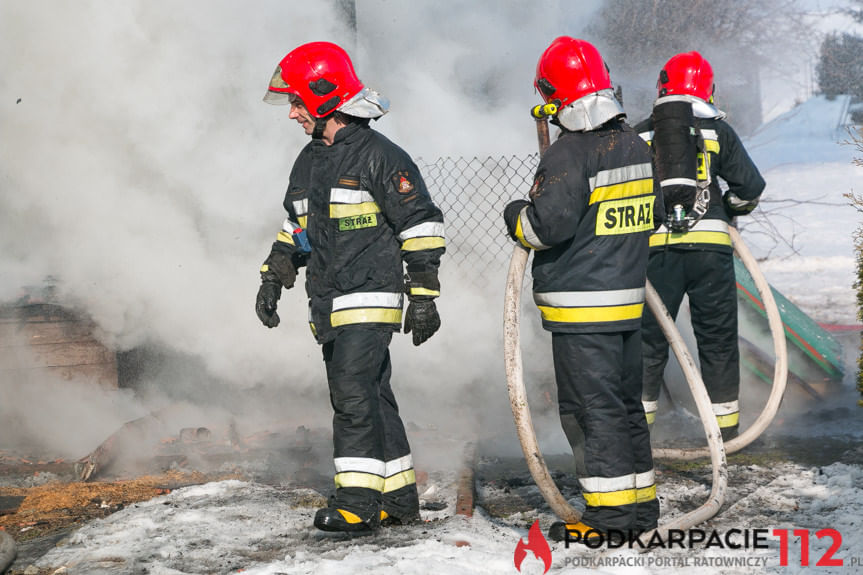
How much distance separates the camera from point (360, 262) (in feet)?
12.1

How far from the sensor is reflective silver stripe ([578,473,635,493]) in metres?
3.22

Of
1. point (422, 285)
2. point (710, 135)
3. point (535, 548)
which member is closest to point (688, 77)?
point (710, 135)

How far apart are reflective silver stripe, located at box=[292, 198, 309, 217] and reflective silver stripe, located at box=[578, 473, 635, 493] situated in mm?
1699

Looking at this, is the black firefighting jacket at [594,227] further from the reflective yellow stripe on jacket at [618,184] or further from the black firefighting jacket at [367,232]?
the black firefighting jacket at [367,232]

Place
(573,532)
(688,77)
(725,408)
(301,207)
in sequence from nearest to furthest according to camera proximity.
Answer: (573,532) → (301,207) → (688,77) → (725,408)

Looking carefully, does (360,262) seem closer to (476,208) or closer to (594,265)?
(594,265)

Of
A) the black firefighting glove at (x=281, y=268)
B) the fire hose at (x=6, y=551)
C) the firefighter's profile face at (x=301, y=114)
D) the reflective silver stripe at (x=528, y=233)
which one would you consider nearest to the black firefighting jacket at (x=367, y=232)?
the firefighter's profile face at (x=301, y=114)

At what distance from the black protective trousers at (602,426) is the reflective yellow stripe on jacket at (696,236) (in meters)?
1.57

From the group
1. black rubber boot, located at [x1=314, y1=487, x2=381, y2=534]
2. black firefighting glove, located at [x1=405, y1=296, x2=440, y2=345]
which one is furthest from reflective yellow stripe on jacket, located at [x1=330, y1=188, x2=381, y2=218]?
black rubber boot, located at [x1=314, y1=487, x2=381, y2=534]

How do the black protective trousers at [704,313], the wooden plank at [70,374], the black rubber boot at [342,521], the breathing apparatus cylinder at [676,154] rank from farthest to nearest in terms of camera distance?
1. the wooden plank at [70,374]
2. the black protective trousers at [704,313]
3. the breathing apparatus cylinder at [676,154]
4. the black rubber boot at [342,521]

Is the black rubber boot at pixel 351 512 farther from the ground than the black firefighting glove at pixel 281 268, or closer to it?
closer to it

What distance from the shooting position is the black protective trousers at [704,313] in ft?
15.7

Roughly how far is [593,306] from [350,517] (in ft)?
4.32

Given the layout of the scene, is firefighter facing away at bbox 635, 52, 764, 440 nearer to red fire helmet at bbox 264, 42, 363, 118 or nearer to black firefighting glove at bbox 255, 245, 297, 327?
red fire helmet at bbox 264, 42, 363, 118
